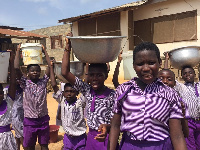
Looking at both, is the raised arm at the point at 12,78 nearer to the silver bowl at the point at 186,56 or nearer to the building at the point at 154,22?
the silver bowl at the point at 186,56

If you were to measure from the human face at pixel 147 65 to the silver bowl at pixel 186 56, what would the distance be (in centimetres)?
166

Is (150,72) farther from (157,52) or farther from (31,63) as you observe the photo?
(31,63)

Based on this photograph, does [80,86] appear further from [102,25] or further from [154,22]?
[102,25]


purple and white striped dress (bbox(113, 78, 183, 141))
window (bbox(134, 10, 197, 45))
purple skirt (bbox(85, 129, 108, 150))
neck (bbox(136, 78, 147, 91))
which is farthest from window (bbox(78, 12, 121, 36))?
purple and white striped dress (bbox(113, 78, 183, 141))

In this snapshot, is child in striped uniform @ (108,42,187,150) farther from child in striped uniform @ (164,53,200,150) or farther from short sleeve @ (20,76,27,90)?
short sleeve @ (20,76,27,90)

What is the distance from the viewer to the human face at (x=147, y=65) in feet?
4.75

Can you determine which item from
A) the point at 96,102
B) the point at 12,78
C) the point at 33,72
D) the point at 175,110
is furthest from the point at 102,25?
the point at 175,110

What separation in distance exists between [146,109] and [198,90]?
1864 millimetres

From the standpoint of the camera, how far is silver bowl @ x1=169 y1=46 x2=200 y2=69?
2947 millimetres

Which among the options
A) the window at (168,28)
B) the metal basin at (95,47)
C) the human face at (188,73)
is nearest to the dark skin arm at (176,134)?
the metal basin at (95,47)

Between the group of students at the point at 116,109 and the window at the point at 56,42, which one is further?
the window at the point at 56,42

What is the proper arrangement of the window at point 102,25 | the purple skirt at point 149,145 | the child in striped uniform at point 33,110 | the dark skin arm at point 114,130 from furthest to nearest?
the window at point 102,25, the child in striped uniform at point 33,110, the dark skin arm at point 114,130, the purple skirt at point 149,145

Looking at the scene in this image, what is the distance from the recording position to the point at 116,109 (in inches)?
61.6

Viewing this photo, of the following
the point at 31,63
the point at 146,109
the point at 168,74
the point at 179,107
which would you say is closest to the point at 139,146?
the point at 146,109
